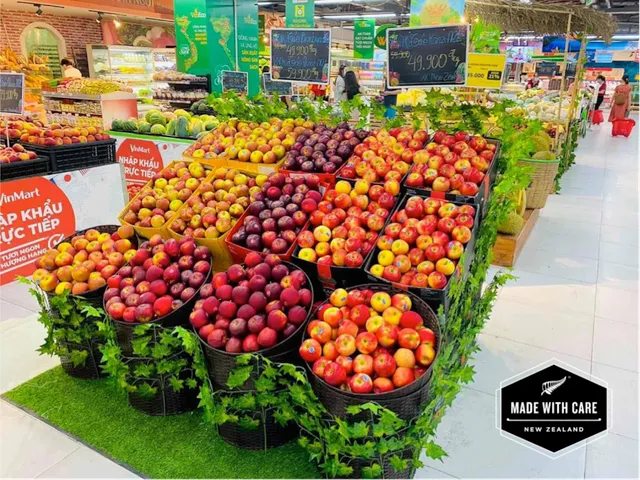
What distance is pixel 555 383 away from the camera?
2742mm

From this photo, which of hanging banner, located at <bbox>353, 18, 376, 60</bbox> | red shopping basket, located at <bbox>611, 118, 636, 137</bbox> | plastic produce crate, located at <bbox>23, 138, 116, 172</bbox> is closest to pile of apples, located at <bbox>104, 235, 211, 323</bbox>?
plastic produce crate, located at <bbox>23, 138, 116, 172</bbox>

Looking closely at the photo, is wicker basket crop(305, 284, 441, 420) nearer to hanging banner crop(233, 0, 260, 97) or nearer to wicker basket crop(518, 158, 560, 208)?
wicker basket crop(518, 158, 560, 208)

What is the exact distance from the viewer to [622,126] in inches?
534

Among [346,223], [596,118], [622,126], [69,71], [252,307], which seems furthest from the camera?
[596,118]

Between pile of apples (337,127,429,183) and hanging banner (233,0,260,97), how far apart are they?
536 cm

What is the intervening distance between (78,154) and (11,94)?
0.69 metres

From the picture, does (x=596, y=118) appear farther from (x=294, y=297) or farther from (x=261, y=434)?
(x=261, y=434)

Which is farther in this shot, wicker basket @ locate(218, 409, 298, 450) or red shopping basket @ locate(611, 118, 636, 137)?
red shopping basket @ locate(611, 118, 636, 137)

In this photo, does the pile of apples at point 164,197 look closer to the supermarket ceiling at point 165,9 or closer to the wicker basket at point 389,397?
the wicker basket at point 389,397

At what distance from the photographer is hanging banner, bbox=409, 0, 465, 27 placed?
6160mm

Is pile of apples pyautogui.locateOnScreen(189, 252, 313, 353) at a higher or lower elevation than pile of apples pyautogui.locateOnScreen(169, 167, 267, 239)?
lower

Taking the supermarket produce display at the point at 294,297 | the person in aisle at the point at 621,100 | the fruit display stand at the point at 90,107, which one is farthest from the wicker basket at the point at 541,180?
the person in aisle at the point at 621,100

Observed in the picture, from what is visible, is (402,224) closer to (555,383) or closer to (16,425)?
(555,383)

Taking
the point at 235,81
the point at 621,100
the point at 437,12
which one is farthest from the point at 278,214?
the point at 621,100
